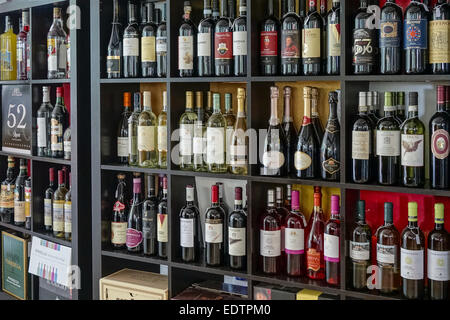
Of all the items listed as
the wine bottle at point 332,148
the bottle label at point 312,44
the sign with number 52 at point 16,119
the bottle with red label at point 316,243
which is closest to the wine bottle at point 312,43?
the bottle label at point 312,44

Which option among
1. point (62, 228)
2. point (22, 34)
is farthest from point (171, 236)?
point (22, 34)

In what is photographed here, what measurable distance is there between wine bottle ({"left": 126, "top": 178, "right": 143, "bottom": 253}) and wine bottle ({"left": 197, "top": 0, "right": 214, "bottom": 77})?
59 centimetres

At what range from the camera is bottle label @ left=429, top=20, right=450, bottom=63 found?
1.75 m

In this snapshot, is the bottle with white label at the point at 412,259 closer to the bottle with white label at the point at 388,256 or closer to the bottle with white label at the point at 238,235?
the bottle with white label at the point at 388,256

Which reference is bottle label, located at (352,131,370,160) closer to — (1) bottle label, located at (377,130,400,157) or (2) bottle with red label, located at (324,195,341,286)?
(1) bottle label, located at (377,130,400,157)

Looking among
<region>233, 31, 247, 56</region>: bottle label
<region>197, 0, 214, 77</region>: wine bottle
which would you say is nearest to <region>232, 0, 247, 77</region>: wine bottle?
<region>233, 31, 247, 56</region>: bottle label

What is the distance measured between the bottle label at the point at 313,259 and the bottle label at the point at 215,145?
1.65 feet

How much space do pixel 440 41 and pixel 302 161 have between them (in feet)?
2.07

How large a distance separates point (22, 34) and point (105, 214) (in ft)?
3.72

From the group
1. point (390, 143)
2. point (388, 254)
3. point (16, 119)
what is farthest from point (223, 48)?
point (16, 119)

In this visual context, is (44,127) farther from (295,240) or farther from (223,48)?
(295,240)

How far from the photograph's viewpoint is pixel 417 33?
1.78 metres

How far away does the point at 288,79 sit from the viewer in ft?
6.55

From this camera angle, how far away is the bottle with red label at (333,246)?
1969 mm
